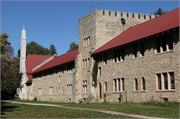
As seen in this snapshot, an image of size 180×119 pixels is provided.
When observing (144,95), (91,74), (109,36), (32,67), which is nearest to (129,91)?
(144,95)

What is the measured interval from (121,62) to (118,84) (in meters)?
2.70

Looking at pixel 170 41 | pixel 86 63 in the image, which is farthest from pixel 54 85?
pixel 170 41

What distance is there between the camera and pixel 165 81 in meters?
22.6

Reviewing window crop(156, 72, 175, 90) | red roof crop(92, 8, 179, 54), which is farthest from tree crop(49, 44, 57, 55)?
window crop(156, 72, 175, 90)

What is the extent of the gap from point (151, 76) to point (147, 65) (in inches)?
49.5

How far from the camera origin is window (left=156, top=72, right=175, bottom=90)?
21.8 metres

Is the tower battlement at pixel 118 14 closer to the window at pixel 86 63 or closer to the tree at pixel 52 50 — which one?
the window at pixel 86 63

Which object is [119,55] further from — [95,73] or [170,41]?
[170,41]

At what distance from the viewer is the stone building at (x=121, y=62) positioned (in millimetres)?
22373

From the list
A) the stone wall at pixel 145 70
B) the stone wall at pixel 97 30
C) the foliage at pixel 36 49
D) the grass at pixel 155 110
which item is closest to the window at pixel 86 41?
the stone wall at pixel 97 30

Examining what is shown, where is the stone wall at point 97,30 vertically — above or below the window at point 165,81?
above

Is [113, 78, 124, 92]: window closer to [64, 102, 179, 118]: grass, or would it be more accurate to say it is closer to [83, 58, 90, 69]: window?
[64, 102, 179, 118]: grass

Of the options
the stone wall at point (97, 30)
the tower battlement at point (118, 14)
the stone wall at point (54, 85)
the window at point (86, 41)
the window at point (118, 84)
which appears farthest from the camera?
the stone wall at point (54, 85)

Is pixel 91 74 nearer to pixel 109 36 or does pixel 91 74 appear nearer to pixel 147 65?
pixel 109 36
